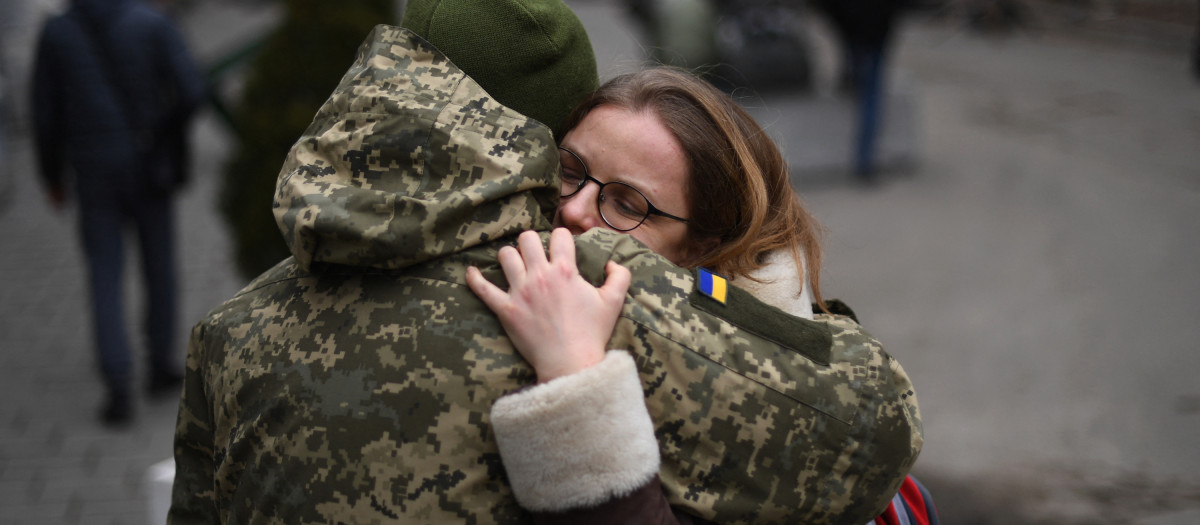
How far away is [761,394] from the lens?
51.8 inches

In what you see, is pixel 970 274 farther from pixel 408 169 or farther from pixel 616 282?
pixel 408 169

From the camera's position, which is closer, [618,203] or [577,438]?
[577,438]

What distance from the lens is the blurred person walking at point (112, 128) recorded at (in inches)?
185

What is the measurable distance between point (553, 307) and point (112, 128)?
4.18m

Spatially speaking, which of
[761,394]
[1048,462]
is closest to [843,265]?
[1048,462]

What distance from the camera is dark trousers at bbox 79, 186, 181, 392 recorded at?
15.7ft

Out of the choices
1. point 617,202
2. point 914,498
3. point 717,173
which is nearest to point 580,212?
point 617,202

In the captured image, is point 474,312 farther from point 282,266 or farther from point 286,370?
point 282,266

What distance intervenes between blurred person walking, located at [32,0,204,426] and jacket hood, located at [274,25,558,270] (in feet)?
12.6

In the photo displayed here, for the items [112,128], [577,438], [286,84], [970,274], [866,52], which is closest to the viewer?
[577,438]

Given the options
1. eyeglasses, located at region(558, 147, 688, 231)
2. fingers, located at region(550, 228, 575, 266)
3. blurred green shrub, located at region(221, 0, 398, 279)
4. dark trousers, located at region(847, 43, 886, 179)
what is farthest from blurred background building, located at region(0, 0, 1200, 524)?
fingers, located at region(550, 228, 575, 266)

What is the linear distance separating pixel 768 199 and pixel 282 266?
912 millimetres

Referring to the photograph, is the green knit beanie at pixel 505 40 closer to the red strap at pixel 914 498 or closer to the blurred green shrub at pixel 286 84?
the red strap at pixel 914 498

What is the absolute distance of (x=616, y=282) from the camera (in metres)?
1.33
